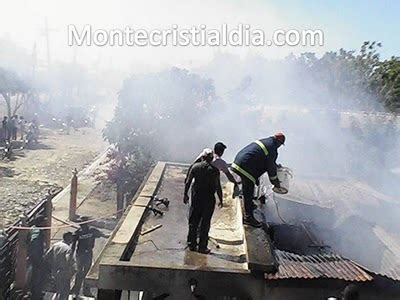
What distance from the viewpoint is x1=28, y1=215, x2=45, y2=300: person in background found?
871cm

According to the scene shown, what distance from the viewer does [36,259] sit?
8.99 metres

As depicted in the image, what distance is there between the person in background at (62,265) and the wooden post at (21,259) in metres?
0.40

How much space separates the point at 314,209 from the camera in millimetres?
10680

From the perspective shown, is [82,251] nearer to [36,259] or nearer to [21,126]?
[36,259]

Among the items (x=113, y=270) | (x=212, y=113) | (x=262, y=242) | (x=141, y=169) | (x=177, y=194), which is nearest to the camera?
(x=113, y=270)

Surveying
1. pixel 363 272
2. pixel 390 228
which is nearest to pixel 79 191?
pixel 390 228

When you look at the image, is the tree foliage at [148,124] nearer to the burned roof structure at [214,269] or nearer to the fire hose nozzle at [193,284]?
the burned roof structure at [214,269]

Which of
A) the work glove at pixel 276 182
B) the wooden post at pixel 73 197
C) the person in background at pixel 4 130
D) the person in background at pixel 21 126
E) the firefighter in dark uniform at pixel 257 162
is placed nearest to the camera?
the firefighter in dark uniform at pixel 257 162

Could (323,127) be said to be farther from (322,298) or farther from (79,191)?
(322,298)

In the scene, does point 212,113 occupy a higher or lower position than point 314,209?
higher

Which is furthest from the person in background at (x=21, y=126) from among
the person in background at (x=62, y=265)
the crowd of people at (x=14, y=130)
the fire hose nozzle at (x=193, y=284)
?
the fire hose nozzle at (x=193, y=284)

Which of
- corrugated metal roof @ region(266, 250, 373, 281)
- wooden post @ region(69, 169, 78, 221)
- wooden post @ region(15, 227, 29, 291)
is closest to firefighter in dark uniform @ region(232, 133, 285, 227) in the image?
corrugated metal roof @ region(266, 250, 373, 281)

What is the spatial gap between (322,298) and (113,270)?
7.99 feet

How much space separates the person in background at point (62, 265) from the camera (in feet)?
27.6
